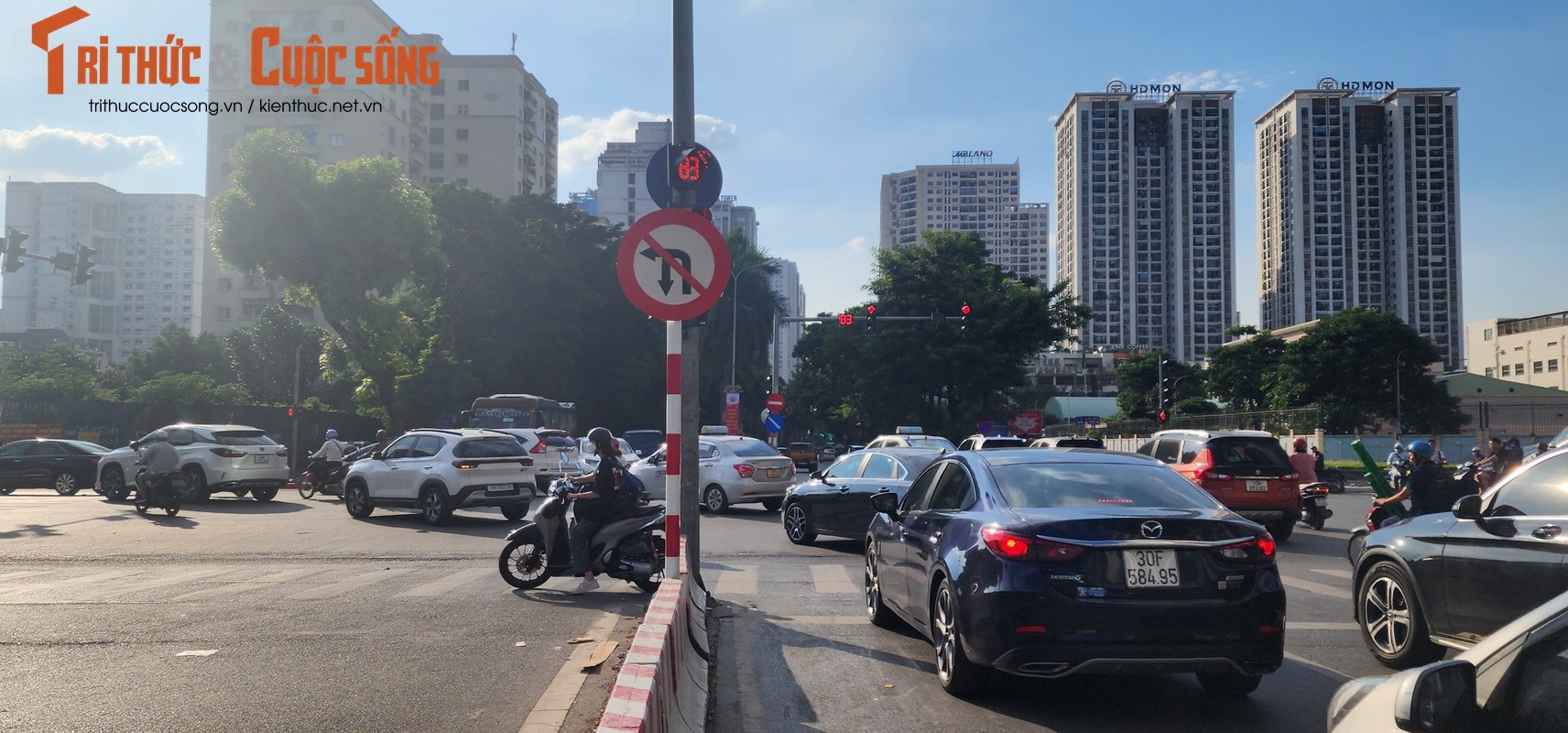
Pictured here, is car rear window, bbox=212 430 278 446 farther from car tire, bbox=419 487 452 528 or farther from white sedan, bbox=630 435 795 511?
white sedan, bbox=630 435 795 511

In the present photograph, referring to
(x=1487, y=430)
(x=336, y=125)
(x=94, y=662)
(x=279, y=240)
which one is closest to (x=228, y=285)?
(x=336, y=125)

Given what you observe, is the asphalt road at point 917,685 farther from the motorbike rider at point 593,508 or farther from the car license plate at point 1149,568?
the motorbike rider at point 593,508

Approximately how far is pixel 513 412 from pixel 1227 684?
33.4 meters

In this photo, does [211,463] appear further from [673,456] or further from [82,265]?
[673,456]

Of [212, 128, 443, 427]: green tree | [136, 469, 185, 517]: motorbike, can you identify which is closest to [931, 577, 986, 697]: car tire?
[136, 469, 185, 517]: motorbike

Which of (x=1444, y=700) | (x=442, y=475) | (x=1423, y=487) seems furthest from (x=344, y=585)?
(x=1423, y=487)

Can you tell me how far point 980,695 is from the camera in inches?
245

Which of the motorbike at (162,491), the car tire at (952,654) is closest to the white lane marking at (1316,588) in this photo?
the car tire at (952,654)

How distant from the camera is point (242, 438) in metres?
23.6

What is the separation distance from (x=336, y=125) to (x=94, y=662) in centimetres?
7877

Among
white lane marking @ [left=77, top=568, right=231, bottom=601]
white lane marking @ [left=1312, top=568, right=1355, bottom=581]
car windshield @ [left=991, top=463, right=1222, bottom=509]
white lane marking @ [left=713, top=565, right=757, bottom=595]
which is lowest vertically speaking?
white lane marking @ [left=1312, top=568, right=1355, bottom=581]

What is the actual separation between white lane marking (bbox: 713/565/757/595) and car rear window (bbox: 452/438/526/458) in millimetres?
7435

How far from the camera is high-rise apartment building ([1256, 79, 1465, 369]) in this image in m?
111

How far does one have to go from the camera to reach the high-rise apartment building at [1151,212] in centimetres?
12775
